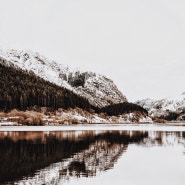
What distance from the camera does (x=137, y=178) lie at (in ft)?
123

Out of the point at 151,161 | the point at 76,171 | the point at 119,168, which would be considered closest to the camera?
the point at 76,171

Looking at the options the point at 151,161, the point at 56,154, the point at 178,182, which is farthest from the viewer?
the point at 56,154

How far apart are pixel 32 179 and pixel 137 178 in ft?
36.1

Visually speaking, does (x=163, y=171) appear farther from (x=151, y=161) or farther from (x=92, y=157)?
(x=92, y=157)

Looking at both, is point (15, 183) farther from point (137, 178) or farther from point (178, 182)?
point (178, 182)

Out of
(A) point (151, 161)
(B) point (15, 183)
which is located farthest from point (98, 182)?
(A) point (151, 161)

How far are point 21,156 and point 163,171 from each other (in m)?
21.7

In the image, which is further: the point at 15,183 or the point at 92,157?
the point at 92,157

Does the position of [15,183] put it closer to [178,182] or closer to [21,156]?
[178,182]

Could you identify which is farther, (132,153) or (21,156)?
(132,153)

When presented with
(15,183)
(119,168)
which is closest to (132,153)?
(119,168)

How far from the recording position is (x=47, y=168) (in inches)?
1665

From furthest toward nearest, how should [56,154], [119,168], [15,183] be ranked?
1. [56,154]
2. [119,168]
3. [15,183]

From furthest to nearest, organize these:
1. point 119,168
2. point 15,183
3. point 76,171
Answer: point 119,168
point 76,171
point 15,183
